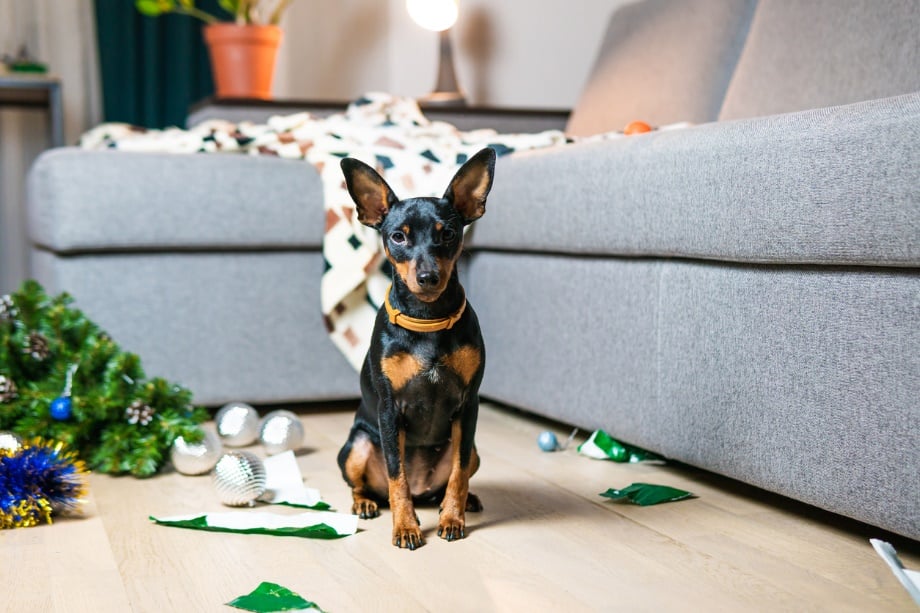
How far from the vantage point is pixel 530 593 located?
3.79 ft

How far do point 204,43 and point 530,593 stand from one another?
415 centimetres

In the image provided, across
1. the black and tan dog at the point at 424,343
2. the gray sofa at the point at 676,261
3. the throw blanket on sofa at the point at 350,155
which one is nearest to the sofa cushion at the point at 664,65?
the gray sofa at the point at 676,261

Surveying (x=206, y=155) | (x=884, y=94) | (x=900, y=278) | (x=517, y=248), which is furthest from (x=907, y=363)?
(x=206, y=155)

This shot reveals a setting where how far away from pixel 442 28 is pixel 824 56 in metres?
2.02

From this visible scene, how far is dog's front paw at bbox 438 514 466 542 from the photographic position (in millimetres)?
1360

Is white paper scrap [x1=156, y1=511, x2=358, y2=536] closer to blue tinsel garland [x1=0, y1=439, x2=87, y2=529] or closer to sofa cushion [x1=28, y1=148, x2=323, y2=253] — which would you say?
blue tinsel garland [x1=0, y1=439, x2=87, y2=529]

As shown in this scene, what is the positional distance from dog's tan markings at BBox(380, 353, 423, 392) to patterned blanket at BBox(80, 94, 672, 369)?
2.78ft

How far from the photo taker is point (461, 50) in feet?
14.4

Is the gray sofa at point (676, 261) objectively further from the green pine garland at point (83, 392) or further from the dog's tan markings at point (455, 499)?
the dog's tan markings at point (455, 499)

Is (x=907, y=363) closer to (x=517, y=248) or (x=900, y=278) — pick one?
(x=900, y=278)

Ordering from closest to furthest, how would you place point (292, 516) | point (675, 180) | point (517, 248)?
point (292, 516), point (675, 180), point (517, 248)

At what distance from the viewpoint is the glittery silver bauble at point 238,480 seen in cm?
151

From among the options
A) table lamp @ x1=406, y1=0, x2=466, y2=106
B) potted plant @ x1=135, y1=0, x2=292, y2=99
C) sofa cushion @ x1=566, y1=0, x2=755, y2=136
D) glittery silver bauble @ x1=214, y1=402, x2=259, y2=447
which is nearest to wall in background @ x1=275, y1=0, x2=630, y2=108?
table lamp @ x1=406, y1=0, x2=466, y2=106

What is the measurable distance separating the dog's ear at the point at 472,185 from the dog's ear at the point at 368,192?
0.29 ft
